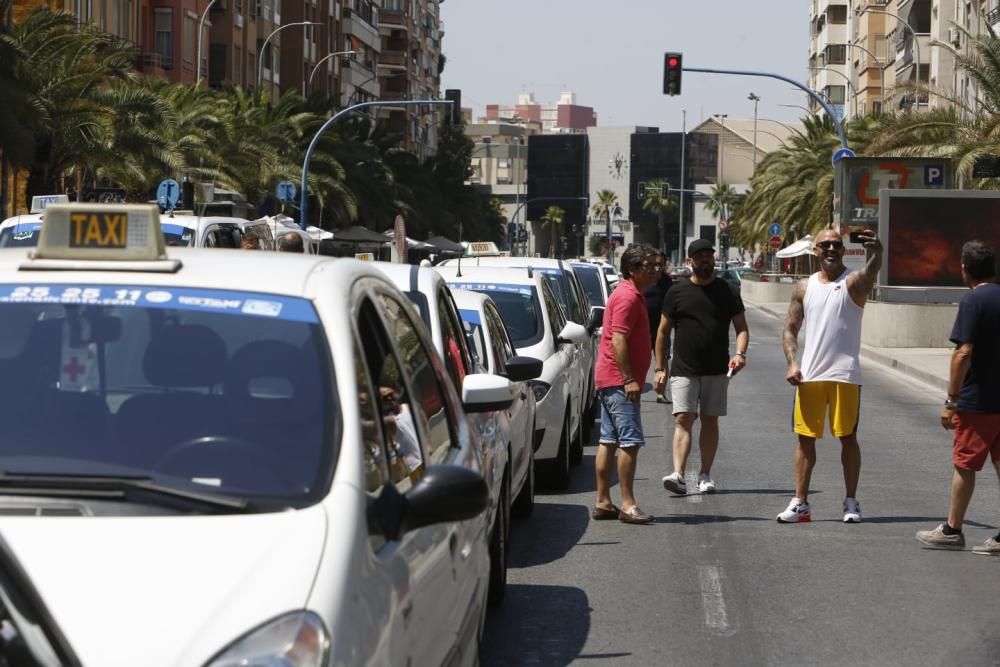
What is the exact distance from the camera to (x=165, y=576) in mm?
3377

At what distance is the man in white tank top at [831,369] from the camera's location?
10.4m

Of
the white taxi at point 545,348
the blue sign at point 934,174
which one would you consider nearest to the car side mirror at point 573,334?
the white taxi at point 545,348

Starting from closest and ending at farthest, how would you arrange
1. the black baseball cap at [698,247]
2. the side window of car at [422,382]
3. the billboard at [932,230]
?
the side window of car at [422,382]
the black baseball cap at [698,247]
the billboard at [932,230]

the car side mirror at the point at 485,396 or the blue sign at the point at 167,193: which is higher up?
the blue sign at the point at 167,193

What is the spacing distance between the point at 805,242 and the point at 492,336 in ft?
179

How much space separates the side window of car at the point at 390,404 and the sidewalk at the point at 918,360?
61.6 ft

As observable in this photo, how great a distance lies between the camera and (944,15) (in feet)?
221

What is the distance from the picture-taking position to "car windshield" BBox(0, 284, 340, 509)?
392 cm

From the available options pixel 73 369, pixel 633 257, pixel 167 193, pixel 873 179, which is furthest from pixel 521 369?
pixel 873 179

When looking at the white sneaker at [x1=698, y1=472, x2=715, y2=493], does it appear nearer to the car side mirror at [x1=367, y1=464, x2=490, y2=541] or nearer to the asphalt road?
the asphalt road

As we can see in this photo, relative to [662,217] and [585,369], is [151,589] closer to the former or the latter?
[585,369]

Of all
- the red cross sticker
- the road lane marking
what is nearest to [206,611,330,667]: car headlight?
the red cross sticker

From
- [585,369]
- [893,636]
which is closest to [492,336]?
[893,636]

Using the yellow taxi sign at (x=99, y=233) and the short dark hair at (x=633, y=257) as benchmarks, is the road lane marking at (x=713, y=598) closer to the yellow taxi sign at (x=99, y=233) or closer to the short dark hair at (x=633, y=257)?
the short dark hair at (x=633, y=257)
